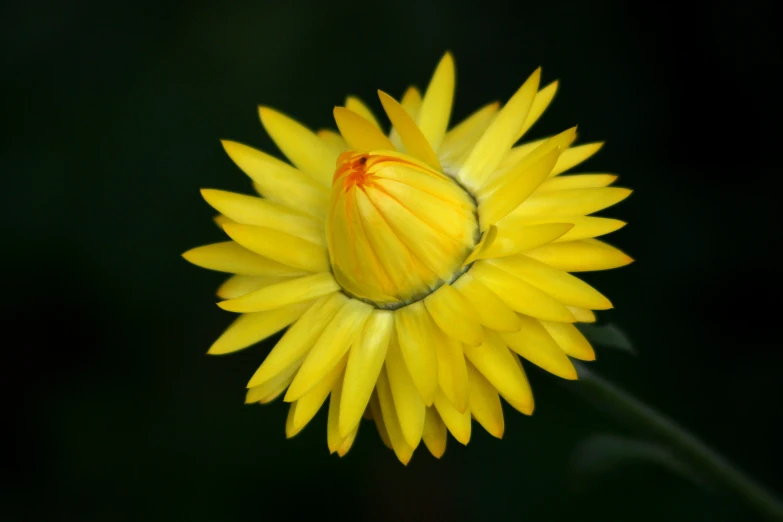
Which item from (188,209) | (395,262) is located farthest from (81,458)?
(395,262)

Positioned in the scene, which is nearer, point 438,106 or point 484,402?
point 484,402

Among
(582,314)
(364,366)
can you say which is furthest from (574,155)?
(364,366)

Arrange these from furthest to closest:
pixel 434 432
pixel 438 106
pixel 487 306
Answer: pixel 438 106 → pixel 434 432 → pixel 487 306

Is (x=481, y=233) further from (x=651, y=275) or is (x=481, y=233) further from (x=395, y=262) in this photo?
(x=651, y=275)

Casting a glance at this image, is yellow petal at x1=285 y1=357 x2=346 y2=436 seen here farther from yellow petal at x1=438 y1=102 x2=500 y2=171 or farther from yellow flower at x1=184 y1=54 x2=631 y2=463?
yellow petal at x1=438 y1=102 x2=500 y2=171

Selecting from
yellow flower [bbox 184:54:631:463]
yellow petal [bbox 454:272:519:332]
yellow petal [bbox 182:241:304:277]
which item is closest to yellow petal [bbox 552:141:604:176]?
yellow flower [bbox 184:54:631:463]

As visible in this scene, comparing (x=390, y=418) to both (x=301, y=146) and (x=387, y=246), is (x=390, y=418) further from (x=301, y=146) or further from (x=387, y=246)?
(x=301, y=146)
